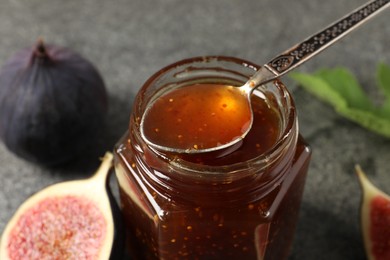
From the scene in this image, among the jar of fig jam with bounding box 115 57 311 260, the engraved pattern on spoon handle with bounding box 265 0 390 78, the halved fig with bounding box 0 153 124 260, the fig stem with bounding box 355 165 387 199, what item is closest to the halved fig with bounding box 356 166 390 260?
the fig stem with bounding box 355 165 387 199

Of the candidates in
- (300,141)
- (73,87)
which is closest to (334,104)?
(300,141)

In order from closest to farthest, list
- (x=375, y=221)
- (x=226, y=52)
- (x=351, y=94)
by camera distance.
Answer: (x=375, y=221)
(x=351, y=94)
(x=226, y=52)

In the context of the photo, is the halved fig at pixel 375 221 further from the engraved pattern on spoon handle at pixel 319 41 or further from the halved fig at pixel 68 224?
the halved fig at pixel 68 224

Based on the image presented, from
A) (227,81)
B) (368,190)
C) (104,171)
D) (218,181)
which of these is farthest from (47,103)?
(368,190)

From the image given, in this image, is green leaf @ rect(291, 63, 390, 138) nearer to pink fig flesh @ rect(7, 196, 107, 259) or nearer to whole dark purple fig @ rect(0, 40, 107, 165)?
whole dark purple fig @ rect(0, 40, 107, 165)

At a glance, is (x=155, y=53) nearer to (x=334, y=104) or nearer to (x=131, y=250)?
(x=334, y=104)

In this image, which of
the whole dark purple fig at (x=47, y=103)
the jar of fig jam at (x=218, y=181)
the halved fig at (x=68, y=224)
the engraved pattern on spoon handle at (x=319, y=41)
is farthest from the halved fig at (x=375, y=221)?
the whole dark purple fig at (x=47, y=103)

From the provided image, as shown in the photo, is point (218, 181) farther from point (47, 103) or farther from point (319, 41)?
point (47, 103)
